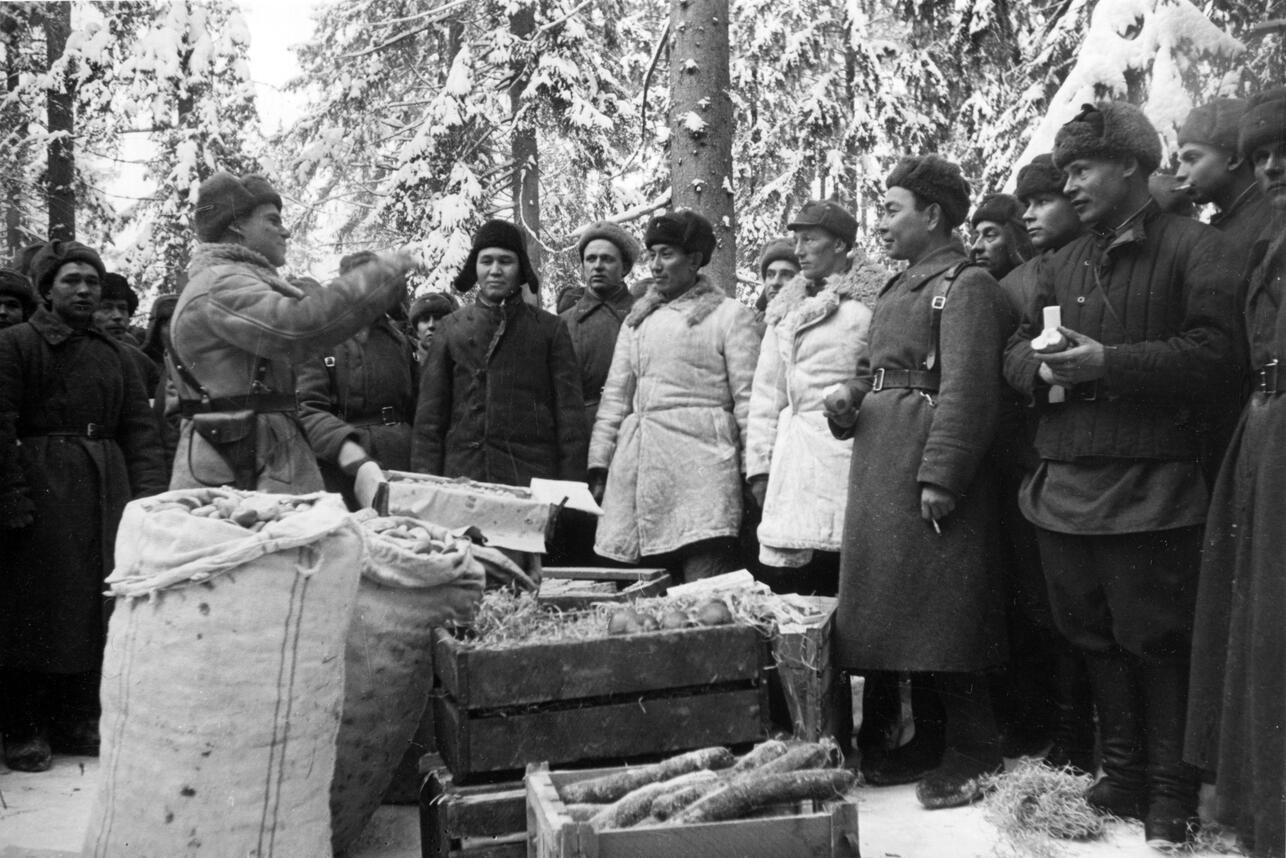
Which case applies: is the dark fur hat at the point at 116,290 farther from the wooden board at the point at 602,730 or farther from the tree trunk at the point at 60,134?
the tree trunk at the point at 60,134

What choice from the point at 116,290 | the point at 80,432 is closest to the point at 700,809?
the point at 80,432

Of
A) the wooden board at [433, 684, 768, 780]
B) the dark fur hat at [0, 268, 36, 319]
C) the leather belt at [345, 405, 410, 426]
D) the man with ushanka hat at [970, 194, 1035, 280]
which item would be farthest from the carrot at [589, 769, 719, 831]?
the dark fur hat at [0, 268, 36, 319]

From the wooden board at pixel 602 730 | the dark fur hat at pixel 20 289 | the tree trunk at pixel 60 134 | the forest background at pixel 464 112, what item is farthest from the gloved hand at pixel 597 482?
the tree trunk at pixel 60 134

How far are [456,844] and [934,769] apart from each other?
6.99ft

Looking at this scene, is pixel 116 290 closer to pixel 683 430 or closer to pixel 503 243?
pixel 503 243

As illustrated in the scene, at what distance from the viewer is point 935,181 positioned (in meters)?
4.80

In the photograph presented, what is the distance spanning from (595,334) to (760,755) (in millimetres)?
4062

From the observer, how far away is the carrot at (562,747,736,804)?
120 inches

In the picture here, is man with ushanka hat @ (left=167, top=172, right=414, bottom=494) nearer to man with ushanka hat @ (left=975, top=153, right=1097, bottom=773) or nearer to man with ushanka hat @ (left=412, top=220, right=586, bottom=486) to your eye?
man with ushanka hat @ (left=412, top=220, right=586, bottom=486)

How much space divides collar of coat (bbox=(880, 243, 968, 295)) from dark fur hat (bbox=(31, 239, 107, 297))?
4027mm

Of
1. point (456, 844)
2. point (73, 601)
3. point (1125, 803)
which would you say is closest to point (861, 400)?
point (1125, 803)

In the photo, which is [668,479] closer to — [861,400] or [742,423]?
[742,423]

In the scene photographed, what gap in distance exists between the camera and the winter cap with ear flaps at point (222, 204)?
14.7 feet

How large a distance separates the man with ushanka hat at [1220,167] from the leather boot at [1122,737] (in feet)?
5.15
